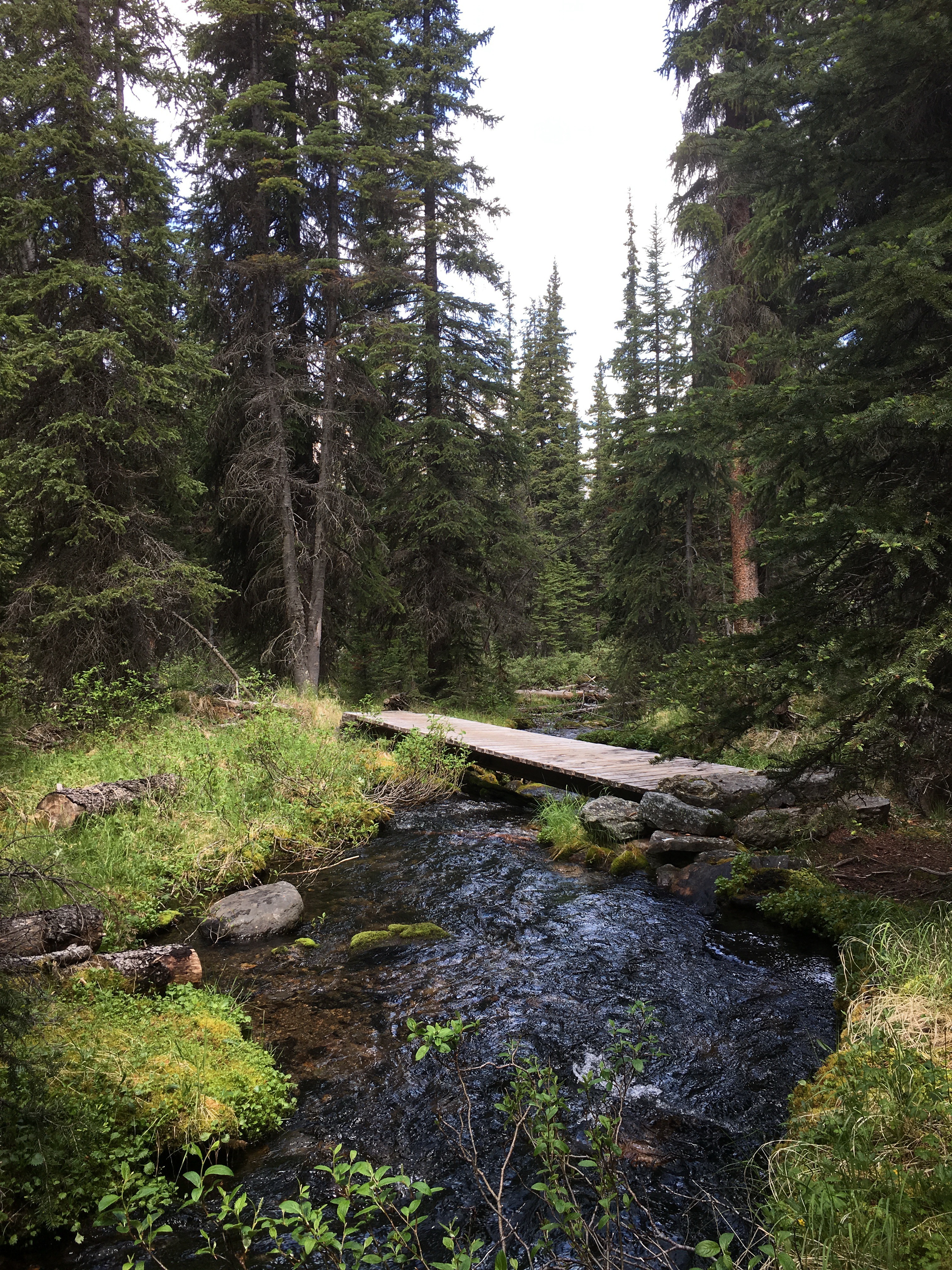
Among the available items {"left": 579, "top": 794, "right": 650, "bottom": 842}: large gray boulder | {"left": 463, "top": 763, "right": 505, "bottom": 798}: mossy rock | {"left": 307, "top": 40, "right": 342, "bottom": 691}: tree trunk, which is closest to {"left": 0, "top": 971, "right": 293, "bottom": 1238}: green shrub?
{"left": 579, "top": 794, "right": 650, "bottom": 842}: large gray boulder

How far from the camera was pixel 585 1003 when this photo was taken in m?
4.83

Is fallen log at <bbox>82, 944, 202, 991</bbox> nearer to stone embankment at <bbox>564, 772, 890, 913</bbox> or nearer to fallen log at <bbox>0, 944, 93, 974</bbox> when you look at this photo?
fallen log at <bbox>0, 944, 93, 974</bbox>

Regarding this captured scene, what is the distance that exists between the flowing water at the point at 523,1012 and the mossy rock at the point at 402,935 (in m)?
0.09

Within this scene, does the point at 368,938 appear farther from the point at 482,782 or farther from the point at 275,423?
the point at 275,423

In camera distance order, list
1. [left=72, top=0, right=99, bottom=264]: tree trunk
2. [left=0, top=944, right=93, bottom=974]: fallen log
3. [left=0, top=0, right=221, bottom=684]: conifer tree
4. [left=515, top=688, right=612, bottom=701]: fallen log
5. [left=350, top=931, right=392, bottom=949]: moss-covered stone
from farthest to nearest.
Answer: [left=515, top=688, right=612, bottom=701]: fallen log, [left=72, top=0, right=99, bottom=264]: tree trunk, [left=0, top=0, right=221, bottom=684]: conifer tree, [left=350, top=931, right=392, bottom=949]: moss-covered stone, [left=0, top=944, right=93, bottom=974]: fallen log

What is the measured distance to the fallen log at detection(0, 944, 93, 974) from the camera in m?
3.89

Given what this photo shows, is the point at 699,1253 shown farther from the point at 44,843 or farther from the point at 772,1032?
the point at 44,843

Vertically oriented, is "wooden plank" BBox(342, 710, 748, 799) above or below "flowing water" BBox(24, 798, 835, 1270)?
above

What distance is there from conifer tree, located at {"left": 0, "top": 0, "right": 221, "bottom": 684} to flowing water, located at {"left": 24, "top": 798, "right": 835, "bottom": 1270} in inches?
248

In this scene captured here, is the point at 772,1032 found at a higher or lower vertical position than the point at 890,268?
lower

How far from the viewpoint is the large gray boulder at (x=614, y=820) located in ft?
26.7

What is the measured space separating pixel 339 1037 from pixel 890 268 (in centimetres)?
597

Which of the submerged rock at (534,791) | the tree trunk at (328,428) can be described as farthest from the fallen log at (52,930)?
the tree trunk at (328,428)

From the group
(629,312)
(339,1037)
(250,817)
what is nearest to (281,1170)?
(339,1037)
